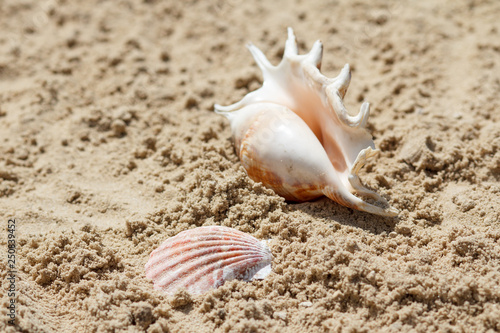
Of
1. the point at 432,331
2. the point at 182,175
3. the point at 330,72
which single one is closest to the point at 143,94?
the point at 182,175

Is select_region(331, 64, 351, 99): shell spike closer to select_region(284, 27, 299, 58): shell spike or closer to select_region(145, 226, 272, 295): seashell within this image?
select_region(284, 27, 299, 58): shell spike

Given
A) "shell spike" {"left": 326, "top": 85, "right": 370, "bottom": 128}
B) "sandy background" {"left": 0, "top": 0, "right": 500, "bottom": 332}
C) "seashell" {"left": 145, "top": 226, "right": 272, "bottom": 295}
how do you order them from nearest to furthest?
"sandy background" {"left": 0, "top": 0, "right": 500, "bottom": 332} → "seashell" {"left": 145, "top": 226, "right": 272, "bottom": 295} → "shell spike" {"left": 326, "top": 85, "right": 370, "bottom": 128}

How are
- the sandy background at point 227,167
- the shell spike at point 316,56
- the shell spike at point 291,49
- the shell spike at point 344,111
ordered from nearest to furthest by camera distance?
the sandy background at point 227,167 → the shell spike at point 344,111 → the shell spike at point 316,56 → the shell spike at point 291,49

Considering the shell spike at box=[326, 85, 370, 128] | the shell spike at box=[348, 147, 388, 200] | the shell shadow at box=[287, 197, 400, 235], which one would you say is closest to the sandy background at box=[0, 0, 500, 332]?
the shell shadow at box=[287, 197, 400, 235]

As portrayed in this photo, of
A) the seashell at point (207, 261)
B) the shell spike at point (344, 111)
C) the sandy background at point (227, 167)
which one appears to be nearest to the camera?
the sandy background at point (227, 167)

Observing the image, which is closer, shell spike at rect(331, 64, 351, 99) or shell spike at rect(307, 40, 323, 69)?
shell spike at rect(331, 64, 351, 99)

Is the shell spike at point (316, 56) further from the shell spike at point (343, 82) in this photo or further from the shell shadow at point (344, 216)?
the shell shadow at point (344, 216)

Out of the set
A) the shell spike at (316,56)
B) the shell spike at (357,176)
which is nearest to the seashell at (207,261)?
the shell spike at (357,176)
